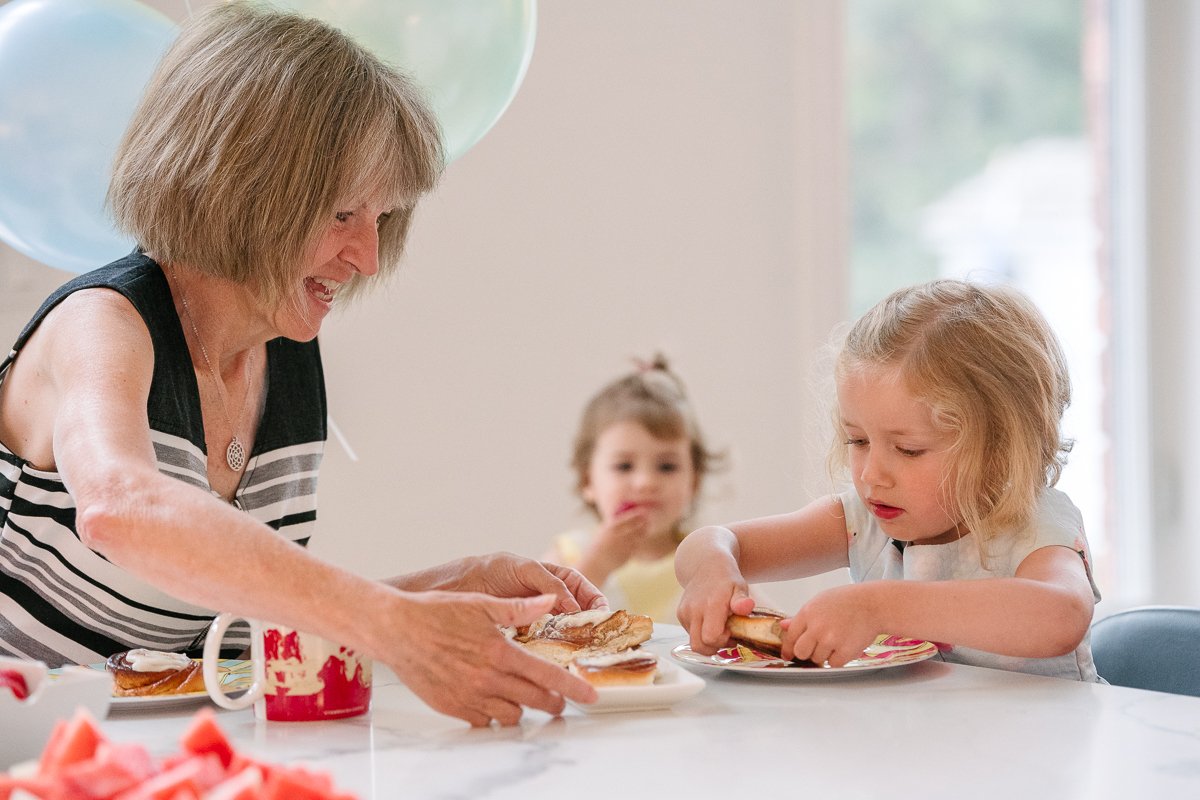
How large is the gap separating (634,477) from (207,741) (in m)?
2.04

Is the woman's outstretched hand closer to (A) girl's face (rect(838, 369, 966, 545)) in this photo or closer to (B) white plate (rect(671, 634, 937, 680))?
(B) white plate (rect(671, 634, 937, 680))

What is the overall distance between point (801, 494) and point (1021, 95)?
56.0 inches

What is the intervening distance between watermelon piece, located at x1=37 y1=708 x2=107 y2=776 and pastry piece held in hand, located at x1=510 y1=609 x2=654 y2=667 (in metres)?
0.52

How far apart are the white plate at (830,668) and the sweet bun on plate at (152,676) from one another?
0.44 meters

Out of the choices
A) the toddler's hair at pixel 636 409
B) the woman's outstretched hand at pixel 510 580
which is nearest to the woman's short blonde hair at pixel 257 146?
the woman's outstretched hand at pixel 510 580

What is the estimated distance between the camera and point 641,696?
0.91 metres

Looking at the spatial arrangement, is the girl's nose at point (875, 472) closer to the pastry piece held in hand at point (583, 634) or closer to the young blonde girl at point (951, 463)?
the young blonde girl at point (951, 463)

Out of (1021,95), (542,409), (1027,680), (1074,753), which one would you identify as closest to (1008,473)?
(1027,680)

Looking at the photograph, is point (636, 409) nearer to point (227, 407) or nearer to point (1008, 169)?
point (227, 407)

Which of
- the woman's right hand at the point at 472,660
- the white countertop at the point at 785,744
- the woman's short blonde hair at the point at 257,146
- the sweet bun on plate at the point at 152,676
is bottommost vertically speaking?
the white countertop at the point at 785,744

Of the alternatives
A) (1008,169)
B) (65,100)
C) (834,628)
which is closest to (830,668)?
(834,628)

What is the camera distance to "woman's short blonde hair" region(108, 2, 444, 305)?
121 cm

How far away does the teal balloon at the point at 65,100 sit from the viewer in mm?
1410

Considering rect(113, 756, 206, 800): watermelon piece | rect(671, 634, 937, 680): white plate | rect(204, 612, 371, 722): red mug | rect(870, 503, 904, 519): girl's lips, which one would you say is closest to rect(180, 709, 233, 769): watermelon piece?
rect(113, 756, 206, 800): watermelon piece
